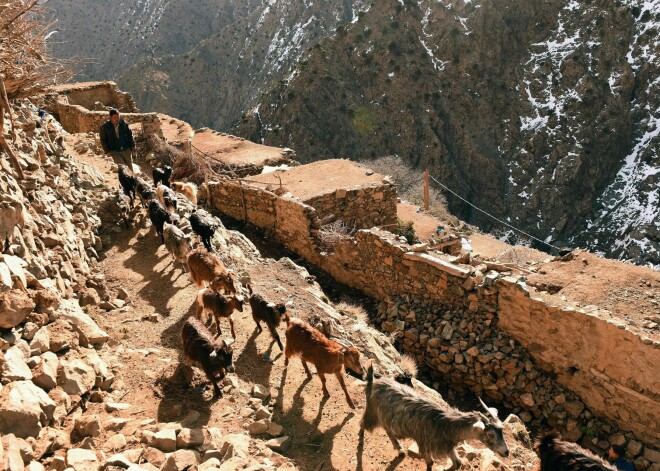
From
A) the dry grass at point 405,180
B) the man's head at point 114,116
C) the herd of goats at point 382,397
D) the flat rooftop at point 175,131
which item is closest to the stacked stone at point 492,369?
the herd of goats at point 382,397

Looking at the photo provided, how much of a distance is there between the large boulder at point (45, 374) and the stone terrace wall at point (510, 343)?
6.58 m

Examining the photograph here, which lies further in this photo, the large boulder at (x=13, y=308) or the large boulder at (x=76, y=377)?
the large boulder at (x=76, y=377)

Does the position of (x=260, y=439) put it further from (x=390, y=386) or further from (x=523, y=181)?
(x=523, y=181)

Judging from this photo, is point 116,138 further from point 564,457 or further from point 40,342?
point 564,457

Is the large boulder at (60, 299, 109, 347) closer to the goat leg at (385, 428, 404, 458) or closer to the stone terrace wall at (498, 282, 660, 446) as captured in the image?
the goat leg at (385, 428, 404, 458)

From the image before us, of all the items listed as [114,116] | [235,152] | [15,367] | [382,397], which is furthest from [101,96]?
[382,397]

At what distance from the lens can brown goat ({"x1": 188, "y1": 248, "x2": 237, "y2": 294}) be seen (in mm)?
7047

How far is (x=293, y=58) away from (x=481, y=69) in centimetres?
2902

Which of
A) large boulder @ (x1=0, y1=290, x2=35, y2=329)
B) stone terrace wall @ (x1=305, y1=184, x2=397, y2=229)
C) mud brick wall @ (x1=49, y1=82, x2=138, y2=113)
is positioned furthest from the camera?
mud brick wall @ (x1=49, y1=82, x2=138, y2=113)

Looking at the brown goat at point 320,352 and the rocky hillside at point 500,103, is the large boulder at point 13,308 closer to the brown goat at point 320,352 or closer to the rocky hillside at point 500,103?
the brown goat at point 320,352

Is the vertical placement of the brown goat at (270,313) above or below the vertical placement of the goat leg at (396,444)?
above

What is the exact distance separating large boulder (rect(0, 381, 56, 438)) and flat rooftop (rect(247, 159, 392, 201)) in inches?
415

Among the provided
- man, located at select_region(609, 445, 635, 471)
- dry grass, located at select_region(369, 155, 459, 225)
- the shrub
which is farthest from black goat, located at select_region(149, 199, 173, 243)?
dry grass, located at select_region(369, 155, 459, 225)

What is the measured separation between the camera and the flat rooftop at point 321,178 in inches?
587
